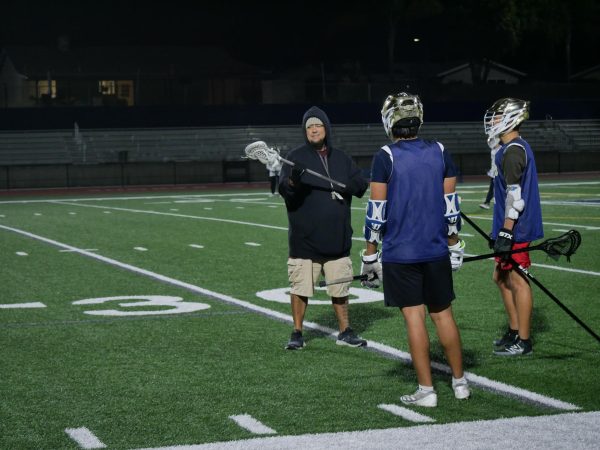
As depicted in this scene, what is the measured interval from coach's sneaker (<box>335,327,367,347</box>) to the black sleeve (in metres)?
1.67

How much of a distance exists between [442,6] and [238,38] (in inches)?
527

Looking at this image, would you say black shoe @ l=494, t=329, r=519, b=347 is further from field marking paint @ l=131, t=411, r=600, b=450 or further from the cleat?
field marking paint @ l=131, t=411, r=600, b=450

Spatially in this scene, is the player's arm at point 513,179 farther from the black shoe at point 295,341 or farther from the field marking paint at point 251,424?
the field marking paint at point 251,424

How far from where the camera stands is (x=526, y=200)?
8000 mm

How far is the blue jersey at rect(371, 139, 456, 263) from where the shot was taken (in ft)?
21.7

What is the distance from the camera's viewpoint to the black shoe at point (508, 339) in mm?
8289

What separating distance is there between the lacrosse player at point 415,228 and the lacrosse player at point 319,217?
1835 mm

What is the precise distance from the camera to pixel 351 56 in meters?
75.1

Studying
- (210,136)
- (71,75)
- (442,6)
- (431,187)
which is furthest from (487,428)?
(442,6)

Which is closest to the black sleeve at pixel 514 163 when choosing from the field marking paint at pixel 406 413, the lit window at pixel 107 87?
the field marking paint at pixel 406 413

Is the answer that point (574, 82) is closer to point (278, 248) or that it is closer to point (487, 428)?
point (278, 248)

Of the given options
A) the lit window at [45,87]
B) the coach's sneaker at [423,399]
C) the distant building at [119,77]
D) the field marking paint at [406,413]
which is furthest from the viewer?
the lit window at [45,87]

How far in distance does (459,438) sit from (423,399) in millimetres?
739

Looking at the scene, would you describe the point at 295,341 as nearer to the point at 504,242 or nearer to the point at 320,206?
the point at 320,206
